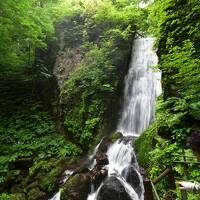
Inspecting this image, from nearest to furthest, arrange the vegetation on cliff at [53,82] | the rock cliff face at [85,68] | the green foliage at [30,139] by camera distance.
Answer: the vegetation on cliff at [53,82] → the green foliage at [30,139] → the rock cliff face at [85,68]

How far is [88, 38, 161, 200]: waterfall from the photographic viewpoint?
7246 mm

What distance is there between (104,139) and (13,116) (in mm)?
6017

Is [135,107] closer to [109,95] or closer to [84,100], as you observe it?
[109,95]

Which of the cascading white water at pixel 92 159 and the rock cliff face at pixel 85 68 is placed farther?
the rock cliff face at pixel 85 68

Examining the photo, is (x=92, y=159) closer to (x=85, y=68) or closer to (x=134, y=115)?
(x=134, y=115)

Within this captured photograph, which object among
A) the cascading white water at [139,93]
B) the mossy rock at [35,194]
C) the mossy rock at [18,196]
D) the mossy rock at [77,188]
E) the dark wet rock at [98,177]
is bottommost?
the mossy rock at [18,196]

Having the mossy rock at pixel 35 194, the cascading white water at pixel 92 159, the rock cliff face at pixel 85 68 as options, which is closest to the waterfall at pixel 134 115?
the rock cliff face at pixel 85 68

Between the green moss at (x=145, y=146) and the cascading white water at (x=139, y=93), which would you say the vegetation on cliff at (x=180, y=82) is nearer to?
the green moss at (x=145, y=146)

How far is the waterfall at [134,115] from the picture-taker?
23.8 ft

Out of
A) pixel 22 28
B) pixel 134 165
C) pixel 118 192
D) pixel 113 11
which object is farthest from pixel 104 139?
pixel 113 11

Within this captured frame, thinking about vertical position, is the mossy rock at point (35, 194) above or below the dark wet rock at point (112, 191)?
below

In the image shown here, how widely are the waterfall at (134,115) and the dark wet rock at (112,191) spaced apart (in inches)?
2.3

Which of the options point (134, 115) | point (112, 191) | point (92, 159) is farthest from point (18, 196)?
point (134, 115)

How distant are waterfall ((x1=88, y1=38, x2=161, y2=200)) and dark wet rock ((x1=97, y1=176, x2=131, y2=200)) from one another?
58 millimetres
